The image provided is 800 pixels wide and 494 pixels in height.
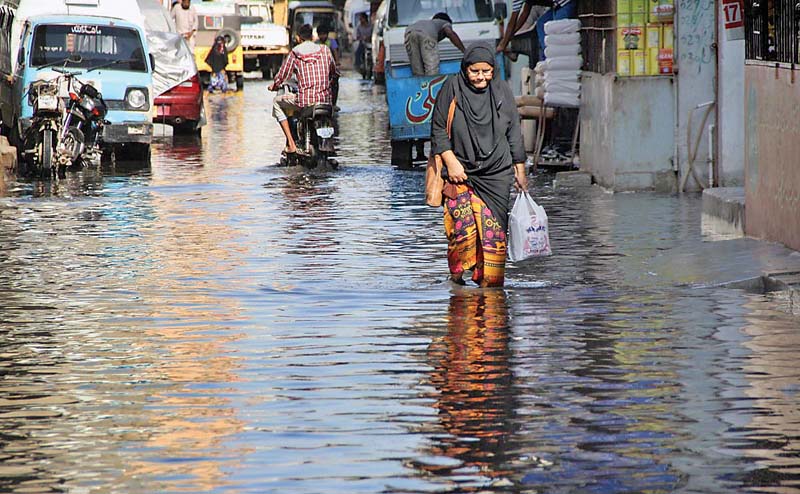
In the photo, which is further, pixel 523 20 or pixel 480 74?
pixel 523 20

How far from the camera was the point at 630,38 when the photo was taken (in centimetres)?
1794

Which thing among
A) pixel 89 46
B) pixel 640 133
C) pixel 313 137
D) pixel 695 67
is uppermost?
pixel 89 46

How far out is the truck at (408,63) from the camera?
22672 millimetres

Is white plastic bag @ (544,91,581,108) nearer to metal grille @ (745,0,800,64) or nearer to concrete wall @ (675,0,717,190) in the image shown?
concrete wall @ (675,0,717,190)

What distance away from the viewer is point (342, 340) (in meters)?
9.50

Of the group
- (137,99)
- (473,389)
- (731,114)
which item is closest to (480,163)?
(473,389)

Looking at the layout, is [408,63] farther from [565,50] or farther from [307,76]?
[565,50]

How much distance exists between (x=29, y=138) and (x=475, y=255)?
35.9 ft

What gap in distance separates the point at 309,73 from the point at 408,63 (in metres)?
1.63

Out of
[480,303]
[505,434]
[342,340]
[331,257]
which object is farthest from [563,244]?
[505,434]

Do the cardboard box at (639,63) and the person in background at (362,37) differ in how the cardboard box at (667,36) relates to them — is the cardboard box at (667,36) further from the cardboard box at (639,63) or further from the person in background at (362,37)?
the person in background at (362,37)

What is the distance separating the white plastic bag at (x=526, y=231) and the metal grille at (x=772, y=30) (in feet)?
6.38

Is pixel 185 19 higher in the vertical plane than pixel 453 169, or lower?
higher

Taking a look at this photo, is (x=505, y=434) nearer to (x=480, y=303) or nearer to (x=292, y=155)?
(x=480, y=303)
